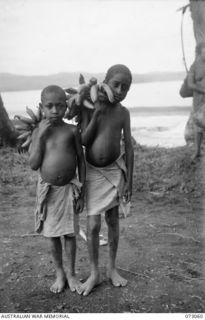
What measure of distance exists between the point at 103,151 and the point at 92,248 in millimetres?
495

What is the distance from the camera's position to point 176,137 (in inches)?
214

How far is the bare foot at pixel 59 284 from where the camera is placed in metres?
2.00

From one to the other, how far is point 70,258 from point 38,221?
256mm

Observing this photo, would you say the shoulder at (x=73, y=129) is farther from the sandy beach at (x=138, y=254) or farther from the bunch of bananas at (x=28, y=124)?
the sandy beach at (x=138, y=254)

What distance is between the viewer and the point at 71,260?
1.99 meters

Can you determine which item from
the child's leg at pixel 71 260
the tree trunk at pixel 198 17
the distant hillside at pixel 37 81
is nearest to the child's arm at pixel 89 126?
the child's leg at pixel 71 260

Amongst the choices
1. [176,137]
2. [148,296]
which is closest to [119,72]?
[148,296]

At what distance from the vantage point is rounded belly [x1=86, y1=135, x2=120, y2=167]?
189cm

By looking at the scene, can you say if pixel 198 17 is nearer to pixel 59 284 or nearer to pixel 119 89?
pixel 119 89

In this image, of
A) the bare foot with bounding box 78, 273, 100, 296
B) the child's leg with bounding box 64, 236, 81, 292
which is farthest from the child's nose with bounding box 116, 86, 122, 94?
the bare foot with bounding box 78, 273, 100, 296

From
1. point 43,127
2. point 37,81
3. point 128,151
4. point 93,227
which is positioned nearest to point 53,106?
point 43,127

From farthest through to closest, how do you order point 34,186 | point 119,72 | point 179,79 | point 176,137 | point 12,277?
point 176,137, point 179,79, point 34,186, point 12,277, point 119,72

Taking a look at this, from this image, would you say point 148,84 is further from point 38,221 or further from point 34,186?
point 38,221

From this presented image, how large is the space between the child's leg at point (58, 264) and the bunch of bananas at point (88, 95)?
0.65 meters
